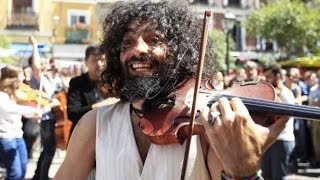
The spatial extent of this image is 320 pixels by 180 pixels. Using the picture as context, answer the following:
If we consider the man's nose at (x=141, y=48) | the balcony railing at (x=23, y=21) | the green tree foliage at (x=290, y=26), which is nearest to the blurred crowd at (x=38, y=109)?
the man's nose at (x=141, y=48)

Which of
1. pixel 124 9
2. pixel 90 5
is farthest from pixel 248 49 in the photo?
→ pixel 124 9

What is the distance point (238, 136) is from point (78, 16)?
3424cm

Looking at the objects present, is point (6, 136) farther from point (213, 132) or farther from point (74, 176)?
point (213, 132)

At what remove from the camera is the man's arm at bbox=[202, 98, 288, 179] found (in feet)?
4.63

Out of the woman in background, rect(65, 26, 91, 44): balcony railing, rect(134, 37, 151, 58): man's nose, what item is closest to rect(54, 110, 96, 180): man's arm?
rect(134, 37, 151, 58): man's nose

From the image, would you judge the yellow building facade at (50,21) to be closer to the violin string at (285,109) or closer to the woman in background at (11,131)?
the woman in background at (11,131)

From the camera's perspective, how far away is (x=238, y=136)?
142cm

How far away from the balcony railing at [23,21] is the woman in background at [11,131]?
2839cm

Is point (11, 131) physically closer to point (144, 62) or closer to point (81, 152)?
point (81, 152)

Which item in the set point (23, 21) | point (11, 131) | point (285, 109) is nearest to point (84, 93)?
point (11, 131)

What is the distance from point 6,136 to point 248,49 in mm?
32475

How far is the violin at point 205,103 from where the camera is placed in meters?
1.51

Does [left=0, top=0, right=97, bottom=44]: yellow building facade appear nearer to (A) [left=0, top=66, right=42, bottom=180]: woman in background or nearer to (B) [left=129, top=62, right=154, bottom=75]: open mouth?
(A) [left=0, top=66, right=42, bottom=180]: woman in background

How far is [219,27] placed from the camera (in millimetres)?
34062
